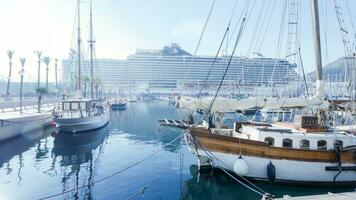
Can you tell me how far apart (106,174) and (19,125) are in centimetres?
1739

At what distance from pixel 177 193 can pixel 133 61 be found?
14632cm

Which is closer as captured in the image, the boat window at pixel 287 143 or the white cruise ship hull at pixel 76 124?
the boat window at pixel 287 143

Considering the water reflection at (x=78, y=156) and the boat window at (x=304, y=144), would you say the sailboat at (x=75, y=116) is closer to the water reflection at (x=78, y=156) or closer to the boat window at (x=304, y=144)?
the water reflection at (x=78, y=156)

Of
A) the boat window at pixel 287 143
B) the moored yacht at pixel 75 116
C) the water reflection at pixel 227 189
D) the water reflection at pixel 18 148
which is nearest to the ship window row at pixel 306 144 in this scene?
the boat window at pixel 287 143

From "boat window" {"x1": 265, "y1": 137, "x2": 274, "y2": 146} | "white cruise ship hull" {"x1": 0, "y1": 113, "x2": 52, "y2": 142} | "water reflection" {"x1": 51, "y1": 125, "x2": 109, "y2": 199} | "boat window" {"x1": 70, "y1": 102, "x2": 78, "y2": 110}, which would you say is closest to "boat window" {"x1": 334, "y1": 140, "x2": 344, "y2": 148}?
"boat window" {"x1": 265, "y1": 137, "x2": 274, "y2": 146}

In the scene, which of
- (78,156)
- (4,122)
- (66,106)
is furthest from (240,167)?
(66,106)

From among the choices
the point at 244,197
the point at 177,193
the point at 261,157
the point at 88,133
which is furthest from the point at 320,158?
the point at 88,133

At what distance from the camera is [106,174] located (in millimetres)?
19719

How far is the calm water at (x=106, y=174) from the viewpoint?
16.1 meters

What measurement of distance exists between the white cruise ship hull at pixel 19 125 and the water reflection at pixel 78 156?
3.19 m

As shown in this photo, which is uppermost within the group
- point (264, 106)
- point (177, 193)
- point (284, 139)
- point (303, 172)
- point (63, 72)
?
point (63, 72)

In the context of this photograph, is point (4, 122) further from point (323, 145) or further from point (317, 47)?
point (317, 47)

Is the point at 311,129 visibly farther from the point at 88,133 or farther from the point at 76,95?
the point at 76,95

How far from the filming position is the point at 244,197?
15633 millimetres
